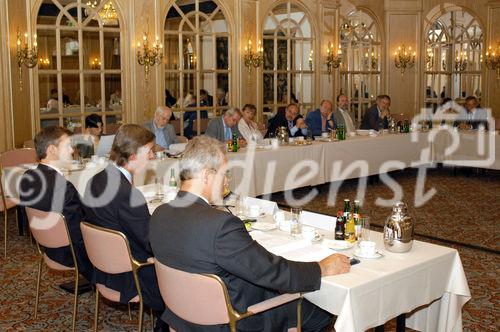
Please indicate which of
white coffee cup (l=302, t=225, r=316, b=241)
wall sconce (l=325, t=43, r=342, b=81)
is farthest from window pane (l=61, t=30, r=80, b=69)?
white coffee cup (l=302, t=225, r=316, b=241)

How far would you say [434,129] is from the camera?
10.4 metres

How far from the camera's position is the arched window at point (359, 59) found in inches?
501

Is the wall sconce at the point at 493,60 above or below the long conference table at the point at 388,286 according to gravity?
above

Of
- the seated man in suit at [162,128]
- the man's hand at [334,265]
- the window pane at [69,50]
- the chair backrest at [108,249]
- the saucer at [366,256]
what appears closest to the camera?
the man's hand at [334,265]

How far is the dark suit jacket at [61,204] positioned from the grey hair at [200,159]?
1.53 m

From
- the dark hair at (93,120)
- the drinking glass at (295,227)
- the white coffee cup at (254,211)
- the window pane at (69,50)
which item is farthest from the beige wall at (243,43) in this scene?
the drinking glass at (295,227)

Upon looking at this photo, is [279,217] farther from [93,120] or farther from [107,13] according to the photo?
[107,13]

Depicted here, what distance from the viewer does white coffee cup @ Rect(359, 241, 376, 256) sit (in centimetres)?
331

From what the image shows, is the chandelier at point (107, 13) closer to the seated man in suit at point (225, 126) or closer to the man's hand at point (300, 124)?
the seated man in suit at point (225, 126)

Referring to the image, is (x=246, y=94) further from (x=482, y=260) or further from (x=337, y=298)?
(x=337, y=298)

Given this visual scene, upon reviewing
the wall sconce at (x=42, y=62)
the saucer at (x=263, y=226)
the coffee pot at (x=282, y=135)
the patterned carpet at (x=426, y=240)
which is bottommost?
the patterned carpet at (x=426, y=240)

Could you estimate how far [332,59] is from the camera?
12078 millimetres

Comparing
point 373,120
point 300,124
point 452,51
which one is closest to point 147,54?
point 300,124

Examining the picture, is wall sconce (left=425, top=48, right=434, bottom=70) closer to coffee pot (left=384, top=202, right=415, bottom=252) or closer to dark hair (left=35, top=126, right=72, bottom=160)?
dark hair (left=35, top=126, right=72, bottom=160)
